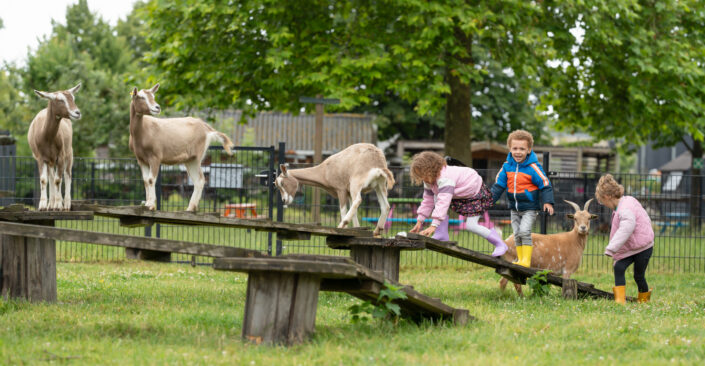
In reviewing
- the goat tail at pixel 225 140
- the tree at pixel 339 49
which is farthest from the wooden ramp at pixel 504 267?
the tree at pixel 339 49

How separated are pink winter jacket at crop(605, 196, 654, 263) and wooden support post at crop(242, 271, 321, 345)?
4.93 m

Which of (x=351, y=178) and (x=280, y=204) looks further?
(x=280, y=204)

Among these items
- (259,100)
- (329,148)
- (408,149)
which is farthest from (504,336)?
(329,148)

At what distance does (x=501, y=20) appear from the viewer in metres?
17.0

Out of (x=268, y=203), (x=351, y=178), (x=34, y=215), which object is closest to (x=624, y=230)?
(x=351, y=178)

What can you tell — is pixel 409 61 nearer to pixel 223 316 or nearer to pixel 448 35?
pixel 448 35

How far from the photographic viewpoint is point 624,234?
9664mm

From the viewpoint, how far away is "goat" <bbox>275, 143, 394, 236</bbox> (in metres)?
9.03

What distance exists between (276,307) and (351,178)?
3074 millimetres

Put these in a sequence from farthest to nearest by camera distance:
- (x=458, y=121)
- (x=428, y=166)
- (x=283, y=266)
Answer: (x=458, y=121) → (x=428, y=166) → (x=283, y=266)

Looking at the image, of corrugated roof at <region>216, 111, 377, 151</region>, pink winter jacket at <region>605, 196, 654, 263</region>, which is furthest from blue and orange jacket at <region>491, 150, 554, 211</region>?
corrugated roof at <region>216, 111, 377, 151</region>

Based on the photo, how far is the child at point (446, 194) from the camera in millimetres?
8977

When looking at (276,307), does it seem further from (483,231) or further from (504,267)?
(504,267)

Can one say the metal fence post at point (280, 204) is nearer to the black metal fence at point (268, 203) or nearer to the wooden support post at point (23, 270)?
the black metal fence at point (268, 203)
